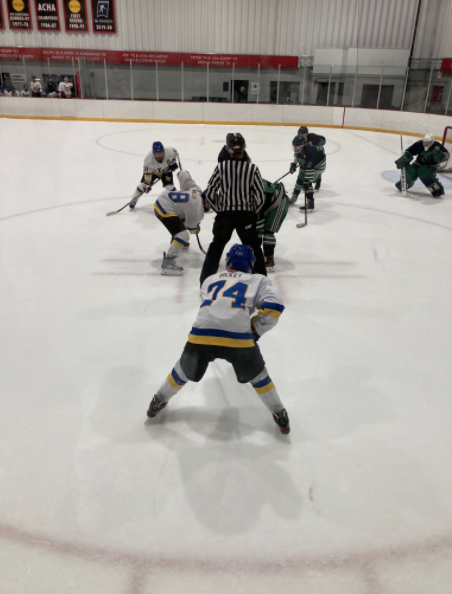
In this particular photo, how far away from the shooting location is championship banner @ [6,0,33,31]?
15.1 metres

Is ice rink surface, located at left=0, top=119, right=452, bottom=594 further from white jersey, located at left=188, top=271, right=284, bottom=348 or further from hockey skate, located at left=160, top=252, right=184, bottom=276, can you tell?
white jersey, located at left=188, top=271, right=284, bottom=348

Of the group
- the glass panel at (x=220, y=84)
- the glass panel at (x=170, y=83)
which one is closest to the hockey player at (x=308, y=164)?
the glass panel at (x=220, y=84)

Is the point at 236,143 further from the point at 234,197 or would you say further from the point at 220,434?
the point at 220,434

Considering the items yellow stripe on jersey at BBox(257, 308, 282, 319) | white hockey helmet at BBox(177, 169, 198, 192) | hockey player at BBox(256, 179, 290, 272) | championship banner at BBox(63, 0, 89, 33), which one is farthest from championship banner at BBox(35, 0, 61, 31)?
yellow stripe on jersey at BBox(257, 308, 282, 319)

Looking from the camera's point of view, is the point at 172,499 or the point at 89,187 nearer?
the point at 172,499

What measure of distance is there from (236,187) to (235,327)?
4.76 ft

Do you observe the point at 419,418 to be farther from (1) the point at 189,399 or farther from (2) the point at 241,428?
(1) the point at 189,399

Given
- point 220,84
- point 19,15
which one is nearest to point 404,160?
point 220,84

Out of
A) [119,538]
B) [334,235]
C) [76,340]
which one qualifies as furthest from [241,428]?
[334,235]

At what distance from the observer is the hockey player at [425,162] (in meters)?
6.50

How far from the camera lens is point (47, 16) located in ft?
49.9

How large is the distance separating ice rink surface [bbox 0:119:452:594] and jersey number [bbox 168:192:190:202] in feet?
1.96

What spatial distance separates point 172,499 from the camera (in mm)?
1867

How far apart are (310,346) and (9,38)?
17.0 metres
